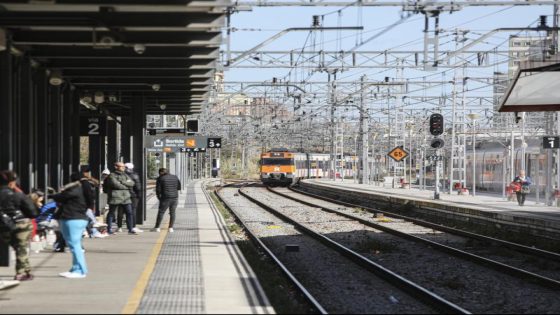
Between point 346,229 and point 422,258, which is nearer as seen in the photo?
point 422,258

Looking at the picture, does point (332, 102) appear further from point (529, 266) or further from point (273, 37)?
point (529, 266)

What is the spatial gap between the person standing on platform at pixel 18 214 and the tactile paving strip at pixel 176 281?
178 centimetres

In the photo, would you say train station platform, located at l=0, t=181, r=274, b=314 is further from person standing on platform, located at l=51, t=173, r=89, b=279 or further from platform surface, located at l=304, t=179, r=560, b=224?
platform surface, located at l=304, t=179, r=560, b=224

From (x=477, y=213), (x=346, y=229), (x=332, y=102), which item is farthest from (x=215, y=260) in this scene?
(x=332, y=102)

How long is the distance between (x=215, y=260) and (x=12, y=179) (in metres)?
4.64

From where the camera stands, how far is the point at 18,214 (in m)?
11.4

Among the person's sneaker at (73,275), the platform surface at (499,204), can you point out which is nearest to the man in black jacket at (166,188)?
the person's sneaker at (73,275)

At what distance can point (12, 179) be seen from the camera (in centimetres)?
1133

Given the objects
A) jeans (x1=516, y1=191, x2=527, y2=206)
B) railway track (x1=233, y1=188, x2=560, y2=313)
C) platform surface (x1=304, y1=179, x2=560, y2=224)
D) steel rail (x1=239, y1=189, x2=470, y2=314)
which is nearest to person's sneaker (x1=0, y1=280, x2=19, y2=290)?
steel rail (x1=239, y1=189, x2=470, y2=314)

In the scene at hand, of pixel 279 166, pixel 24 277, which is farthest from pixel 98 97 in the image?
pixel 279 166

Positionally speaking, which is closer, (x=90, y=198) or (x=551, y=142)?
(x=90, y=198)

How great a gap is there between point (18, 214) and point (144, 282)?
6.47 ft

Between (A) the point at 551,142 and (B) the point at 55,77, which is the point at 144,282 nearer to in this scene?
(B) the point at 55,77

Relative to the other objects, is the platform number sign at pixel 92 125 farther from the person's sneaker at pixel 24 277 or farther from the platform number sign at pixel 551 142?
the platform number sign at pixel 551 142
